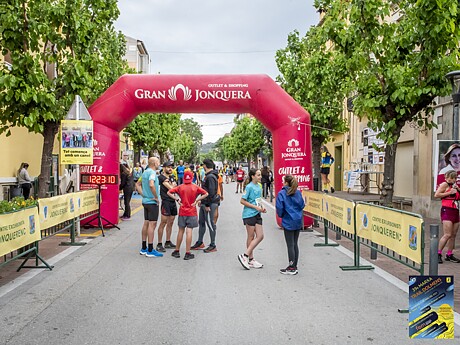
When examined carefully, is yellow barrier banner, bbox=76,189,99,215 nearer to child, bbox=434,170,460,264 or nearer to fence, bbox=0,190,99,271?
fence, bbox=0,190,99,271

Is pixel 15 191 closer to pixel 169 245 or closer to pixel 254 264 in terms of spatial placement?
pixel 169 245

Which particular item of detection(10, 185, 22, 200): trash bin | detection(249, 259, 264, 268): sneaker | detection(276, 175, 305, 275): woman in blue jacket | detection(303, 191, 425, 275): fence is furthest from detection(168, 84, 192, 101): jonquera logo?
detection(10, 185, 22, 200): trash bin

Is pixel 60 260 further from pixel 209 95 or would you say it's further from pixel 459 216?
pixel 459 216

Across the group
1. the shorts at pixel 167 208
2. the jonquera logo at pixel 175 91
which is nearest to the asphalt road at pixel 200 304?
the shorts at pixel 167 208

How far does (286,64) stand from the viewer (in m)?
19.8

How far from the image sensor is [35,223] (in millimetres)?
7586

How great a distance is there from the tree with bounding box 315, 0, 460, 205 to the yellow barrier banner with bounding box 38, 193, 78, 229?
676cm

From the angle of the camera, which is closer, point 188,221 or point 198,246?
point 188,221

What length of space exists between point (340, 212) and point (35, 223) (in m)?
5.33

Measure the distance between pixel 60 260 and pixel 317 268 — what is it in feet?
14.9

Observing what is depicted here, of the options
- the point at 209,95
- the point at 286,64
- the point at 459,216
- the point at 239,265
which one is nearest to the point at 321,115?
the point at 286,64

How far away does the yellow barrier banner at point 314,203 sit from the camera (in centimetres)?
1073

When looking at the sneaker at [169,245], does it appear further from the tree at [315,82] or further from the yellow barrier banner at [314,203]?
the tree at [315,82]

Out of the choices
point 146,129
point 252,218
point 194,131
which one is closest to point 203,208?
point 252,218
